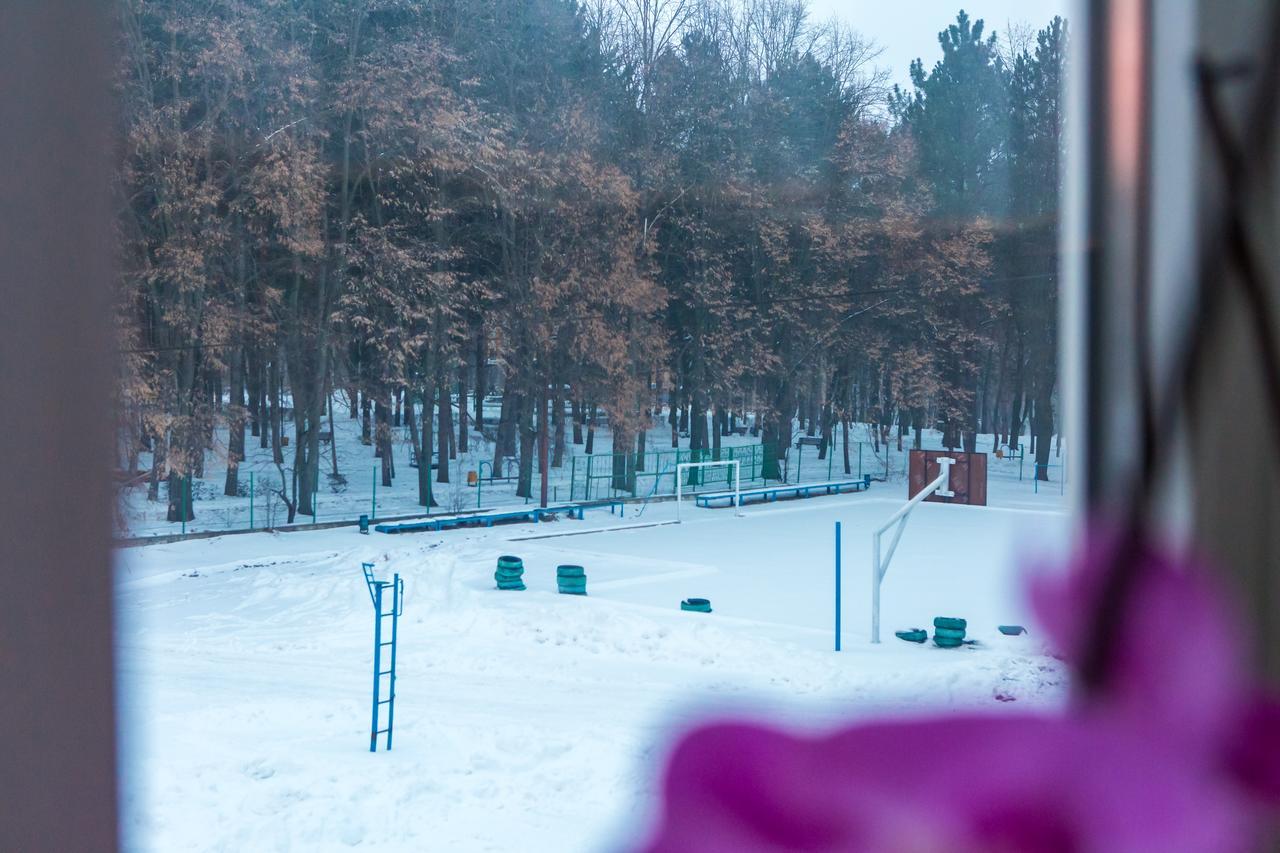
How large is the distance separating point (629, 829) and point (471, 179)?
353cm

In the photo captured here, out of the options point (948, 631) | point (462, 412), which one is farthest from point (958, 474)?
point (462, 412)

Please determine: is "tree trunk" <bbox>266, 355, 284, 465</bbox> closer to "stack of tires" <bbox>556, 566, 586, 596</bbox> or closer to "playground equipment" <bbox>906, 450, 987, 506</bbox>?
"stack of tires" <bbox>556, 566, 586, 596</bbox>

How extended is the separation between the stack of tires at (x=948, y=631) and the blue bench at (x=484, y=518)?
2499 millimetres

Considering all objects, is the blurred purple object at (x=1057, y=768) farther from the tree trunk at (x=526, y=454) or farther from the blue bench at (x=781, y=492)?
the blue bench at (x=781, y=492)

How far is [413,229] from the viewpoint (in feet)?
11.7

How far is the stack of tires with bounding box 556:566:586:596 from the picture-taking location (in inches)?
141

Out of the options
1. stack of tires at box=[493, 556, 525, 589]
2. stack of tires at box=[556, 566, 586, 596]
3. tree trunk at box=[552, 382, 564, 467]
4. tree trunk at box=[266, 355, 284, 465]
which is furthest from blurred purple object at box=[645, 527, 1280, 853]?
tree trunk at box=[552, 382, 564, 467]

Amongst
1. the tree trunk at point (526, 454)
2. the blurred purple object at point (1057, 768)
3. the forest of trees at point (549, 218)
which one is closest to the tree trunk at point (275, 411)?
the forest of trees at point (549, 218)

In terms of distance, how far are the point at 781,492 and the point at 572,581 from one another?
2.67 meters

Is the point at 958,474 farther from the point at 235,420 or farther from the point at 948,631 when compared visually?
the point at 235,420

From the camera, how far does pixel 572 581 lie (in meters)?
3.67

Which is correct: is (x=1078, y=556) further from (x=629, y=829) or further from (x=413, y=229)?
(x=413, y=229)

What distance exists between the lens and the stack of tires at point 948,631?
2.41m

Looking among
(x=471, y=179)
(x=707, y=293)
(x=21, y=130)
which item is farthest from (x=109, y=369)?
(x=471, y=179)
